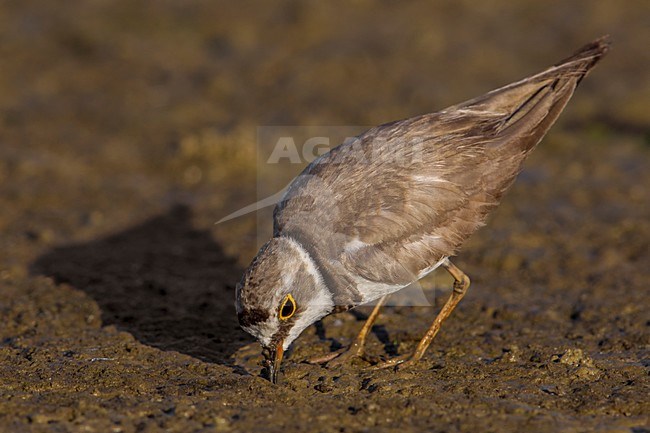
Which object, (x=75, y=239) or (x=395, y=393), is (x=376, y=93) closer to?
(x=75, y=239)

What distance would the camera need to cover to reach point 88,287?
27.0 feet

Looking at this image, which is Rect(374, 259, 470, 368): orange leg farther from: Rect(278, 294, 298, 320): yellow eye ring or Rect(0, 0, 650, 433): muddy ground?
Rect(278, 294, 298, 320): yellow eye ring

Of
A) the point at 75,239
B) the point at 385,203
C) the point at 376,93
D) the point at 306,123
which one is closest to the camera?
the point at 385,203

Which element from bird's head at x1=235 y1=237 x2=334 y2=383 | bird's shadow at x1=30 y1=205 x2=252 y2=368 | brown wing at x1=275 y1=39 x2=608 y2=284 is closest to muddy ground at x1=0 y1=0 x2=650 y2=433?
bird's shadow at x1=30 y1=205 x2=252 y2=368

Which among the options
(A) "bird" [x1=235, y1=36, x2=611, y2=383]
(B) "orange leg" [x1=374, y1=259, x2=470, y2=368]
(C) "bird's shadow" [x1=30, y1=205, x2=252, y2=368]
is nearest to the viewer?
(A) "bird" [x1=235, y1=36, x2=611, y2=383]

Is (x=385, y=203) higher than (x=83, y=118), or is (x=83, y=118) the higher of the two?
(x=83, y=118)

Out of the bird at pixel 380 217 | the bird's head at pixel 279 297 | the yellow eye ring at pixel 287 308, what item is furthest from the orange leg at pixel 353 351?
the yellow eye ring at pixel 287 308

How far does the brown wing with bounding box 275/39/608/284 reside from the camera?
6434 mm

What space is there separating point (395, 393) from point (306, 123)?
6.94 meters

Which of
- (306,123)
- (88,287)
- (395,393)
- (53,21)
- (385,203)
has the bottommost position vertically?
(395,393)

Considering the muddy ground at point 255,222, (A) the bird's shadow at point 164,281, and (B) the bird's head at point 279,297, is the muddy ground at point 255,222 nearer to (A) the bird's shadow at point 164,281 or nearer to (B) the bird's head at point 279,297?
(A) the bird's shadow at point 164,281

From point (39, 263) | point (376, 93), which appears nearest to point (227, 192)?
point (39, 263)

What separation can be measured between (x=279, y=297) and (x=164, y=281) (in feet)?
9.17

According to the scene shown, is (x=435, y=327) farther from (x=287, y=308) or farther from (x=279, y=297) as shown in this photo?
(x=279, y=297)
